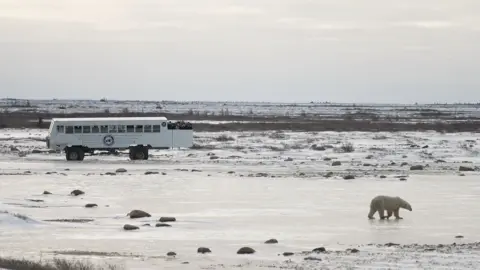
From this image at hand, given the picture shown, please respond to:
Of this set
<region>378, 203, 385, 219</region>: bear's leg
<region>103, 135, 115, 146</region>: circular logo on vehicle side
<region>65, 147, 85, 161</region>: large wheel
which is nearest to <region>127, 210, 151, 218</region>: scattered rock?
<region>378, 203, 385, 219</region>: bear's leg

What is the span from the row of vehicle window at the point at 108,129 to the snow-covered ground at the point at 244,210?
5.44ft

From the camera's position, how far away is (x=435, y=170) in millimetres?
39125

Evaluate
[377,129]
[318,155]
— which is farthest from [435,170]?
[377,129]

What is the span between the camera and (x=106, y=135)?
157ft

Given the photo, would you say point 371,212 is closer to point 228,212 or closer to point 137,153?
point 228,212

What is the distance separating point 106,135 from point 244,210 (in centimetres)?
2549

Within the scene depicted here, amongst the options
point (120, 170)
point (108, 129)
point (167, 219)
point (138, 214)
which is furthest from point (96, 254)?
point (108, 129)

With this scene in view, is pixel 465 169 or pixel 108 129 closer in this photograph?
pixel 465 169

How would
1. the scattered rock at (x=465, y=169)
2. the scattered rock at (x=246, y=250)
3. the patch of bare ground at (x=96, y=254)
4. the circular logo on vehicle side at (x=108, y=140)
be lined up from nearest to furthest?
the patch of bare ground at (x=96, y=254)
the scattered rock at (x=246, y=250)
the scattered rock at (x=465, y=169)
the circular logo on vehicle side at (x=108, y=140)

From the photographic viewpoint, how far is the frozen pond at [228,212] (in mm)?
17312

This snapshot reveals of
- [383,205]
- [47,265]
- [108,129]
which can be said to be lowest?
[383,205]

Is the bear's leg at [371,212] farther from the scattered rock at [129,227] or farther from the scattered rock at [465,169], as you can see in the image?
the scattered rock at [465,169]

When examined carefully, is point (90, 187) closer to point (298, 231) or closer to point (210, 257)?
point (298, 231)

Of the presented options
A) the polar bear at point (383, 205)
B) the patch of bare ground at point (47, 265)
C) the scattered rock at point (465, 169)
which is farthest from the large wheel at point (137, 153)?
the patch of bare ground at point (47, 265)
